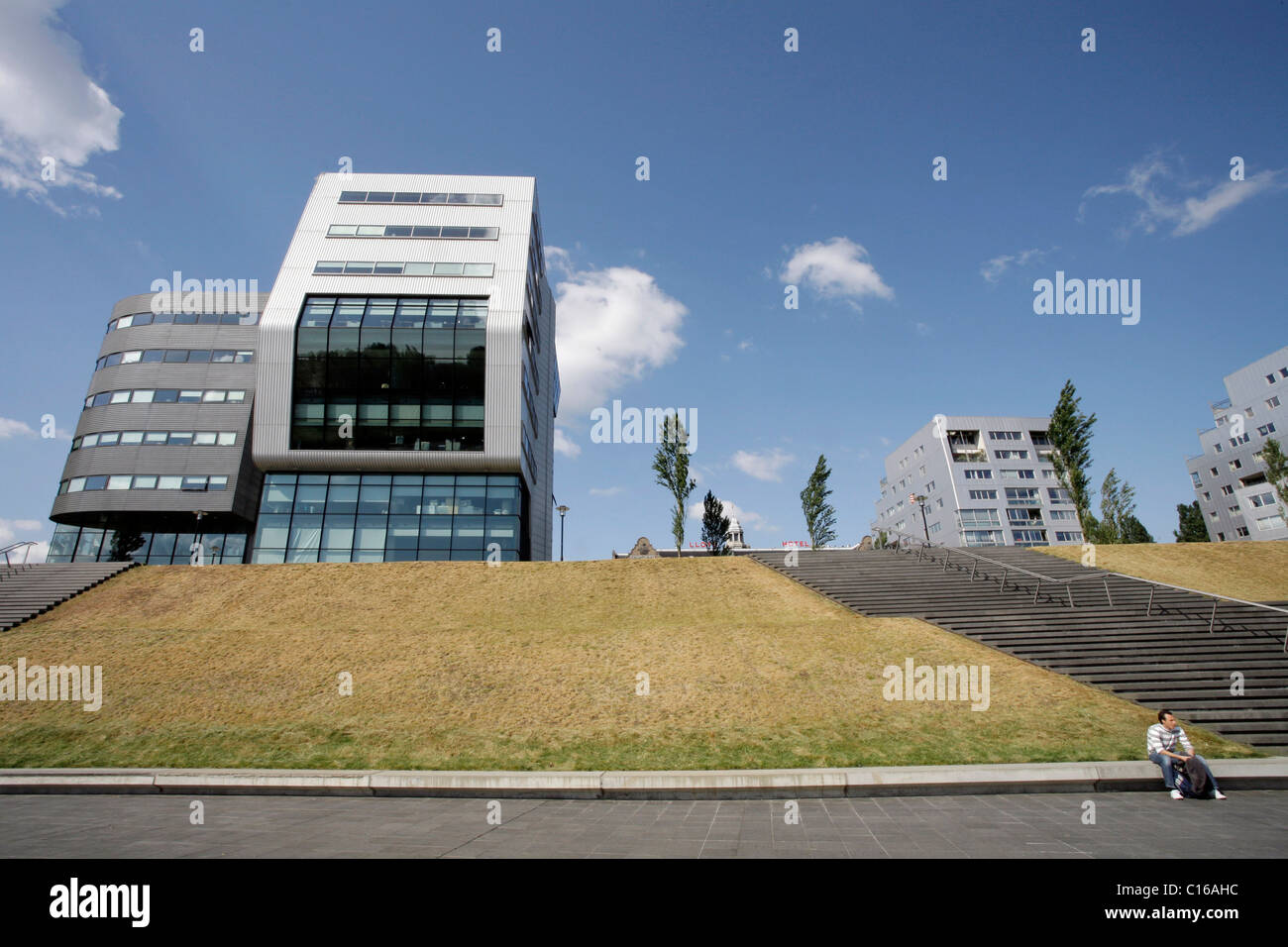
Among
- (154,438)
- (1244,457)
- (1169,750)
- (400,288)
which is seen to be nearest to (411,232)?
(400,288)

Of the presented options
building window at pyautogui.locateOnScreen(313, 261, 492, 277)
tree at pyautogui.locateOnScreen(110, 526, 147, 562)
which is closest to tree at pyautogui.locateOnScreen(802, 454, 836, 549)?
building window at pyautogui.locateOnScreen(313, 261, 492, 277)

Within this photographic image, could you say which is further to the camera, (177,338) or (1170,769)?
(177,338)

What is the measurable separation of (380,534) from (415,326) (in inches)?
531

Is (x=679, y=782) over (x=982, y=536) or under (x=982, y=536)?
under

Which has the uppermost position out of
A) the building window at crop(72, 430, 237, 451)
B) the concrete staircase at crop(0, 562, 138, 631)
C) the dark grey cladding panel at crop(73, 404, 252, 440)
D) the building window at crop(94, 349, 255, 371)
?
the building window at crop(94, 349, 255, 371)

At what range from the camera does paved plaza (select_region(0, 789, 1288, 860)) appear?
6.79 m

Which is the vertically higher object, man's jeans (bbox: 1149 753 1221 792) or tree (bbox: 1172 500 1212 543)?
tree (bbox: 1172 500 1212 543)

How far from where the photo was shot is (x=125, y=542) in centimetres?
4359

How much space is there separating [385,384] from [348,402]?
2563 mm

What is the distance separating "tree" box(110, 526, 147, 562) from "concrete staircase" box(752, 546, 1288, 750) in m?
47.0

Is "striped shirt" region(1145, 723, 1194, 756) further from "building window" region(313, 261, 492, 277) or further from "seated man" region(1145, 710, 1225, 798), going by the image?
"building window" region(313, 261, 492, 277)

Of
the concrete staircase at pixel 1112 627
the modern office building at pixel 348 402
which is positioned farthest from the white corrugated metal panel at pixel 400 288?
the concrete staircase at pixel 1112 627

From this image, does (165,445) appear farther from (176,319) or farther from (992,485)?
(992,485)
